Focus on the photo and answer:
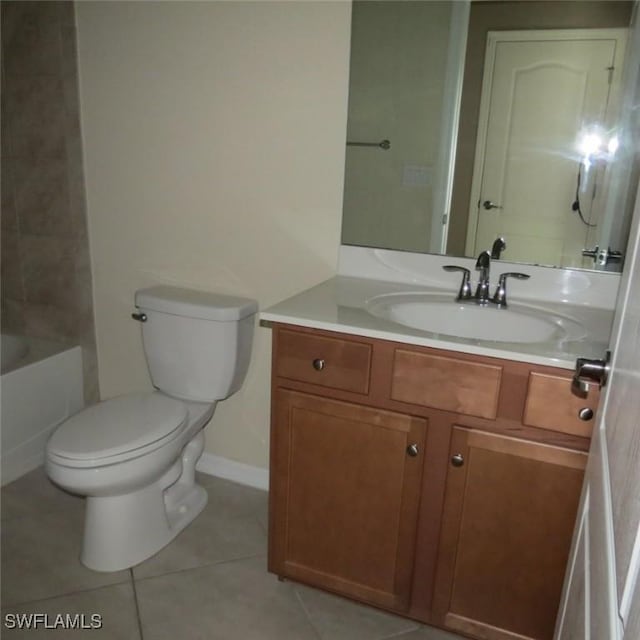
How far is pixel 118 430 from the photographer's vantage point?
179 centimetres

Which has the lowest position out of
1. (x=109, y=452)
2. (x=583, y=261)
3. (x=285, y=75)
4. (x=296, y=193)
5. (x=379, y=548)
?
(x=379, y=548)

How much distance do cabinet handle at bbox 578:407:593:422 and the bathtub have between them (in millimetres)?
1929

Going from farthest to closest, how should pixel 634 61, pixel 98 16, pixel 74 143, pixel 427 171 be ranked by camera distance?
1. pixel 74 143
2. pixel 98 16
3. pixel 427 171
4. pixel 634 61

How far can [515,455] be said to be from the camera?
4.54 ft

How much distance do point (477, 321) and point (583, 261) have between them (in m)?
0.35

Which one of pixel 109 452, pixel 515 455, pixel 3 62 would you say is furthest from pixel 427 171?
pixel 3 62

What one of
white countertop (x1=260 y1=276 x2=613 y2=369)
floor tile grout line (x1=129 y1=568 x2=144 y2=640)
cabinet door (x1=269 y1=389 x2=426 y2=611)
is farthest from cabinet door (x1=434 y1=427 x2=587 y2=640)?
floor tile grout line (x1=129 y1=568 x2=144 y2=640)

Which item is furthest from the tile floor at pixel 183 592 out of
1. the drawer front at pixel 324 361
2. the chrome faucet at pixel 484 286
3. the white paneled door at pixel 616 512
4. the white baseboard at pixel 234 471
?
the chrome faucet at pixel 484 286

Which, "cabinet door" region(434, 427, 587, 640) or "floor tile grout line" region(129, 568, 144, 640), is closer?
"cabinet door" region(434, 427, 587, 640)

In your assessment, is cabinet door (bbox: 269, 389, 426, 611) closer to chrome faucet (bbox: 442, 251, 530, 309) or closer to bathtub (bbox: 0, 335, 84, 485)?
chrome faucet (bbox: 442, 251, 530, 309)

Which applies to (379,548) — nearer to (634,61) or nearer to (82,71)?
(634,61)

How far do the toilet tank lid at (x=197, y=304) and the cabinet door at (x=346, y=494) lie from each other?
1.61 ft

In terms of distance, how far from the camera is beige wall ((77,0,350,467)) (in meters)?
1.90

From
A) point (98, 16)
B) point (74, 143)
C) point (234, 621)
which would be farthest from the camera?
point (74, 143)
